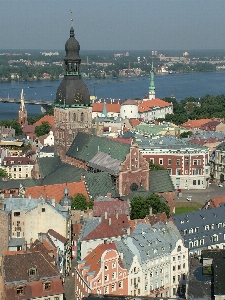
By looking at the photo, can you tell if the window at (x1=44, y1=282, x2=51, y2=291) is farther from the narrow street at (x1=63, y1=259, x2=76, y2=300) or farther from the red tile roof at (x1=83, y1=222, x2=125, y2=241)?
the red tile roof at (x1=83, y1=222, x2=125, y2=241)

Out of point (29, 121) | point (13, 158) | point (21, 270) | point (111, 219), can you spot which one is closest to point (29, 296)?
point (21, 270)

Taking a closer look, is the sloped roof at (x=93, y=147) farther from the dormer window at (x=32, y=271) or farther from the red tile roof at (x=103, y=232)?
the dormer window at (x=32, y=271)

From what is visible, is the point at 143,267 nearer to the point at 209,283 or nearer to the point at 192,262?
the point at 192,262

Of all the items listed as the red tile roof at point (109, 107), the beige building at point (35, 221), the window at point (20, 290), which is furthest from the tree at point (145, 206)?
the red tile roof at point (109, 107)

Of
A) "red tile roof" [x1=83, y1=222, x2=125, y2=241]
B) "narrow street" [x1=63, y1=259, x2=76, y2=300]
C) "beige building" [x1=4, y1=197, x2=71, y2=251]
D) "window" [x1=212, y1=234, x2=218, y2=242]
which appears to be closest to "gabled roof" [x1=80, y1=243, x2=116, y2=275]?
"narrow street" [x1=63, y1=259, x2=76, y2=300]

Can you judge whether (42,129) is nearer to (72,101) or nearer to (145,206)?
(72,101)

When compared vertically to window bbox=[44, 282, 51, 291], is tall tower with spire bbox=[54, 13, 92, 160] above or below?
above
